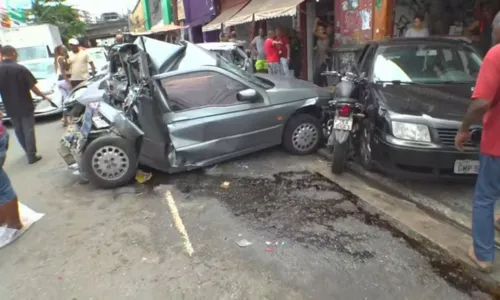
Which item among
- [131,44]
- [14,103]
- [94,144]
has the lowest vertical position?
[94,144]

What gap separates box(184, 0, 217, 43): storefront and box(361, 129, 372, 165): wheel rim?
60.0ft

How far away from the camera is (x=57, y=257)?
3643mm

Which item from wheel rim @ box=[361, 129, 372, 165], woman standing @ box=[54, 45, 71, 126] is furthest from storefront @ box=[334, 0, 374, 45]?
woman standing @ box=[54, 45, 71, 126]

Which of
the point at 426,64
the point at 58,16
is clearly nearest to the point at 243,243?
the point at 426,64

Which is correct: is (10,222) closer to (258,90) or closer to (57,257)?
(57,257)

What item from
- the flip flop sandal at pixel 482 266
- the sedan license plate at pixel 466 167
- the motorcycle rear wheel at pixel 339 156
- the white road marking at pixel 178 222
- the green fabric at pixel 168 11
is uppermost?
the green fabric at pixel 168 11

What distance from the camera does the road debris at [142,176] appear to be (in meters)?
5.40

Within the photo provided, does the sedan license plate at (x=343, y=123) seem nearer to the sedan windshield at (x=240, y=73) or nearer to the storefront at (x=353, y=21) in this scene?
the sedan windshield at (x=240, y=73)

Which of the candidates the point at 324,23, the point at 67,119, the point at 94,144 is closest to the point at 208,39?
the point at 324,23

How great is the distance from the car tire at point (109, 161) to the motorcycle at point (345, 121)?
2.60m

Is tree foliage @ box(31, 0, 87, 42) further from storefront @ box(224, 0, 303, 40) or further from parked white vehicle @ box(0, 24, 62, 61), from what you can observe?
storefront @ box(224, 0, 303, 40)

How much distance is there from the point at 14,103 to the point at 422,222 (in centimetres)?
627

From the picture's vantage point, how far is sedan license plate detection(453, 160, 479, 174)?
12.8 feet

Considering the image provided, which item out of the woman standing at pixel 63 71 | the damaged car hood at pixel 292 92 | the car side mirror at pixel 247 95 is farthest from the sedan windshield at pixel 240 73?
the woman standing at pixel 63 71
